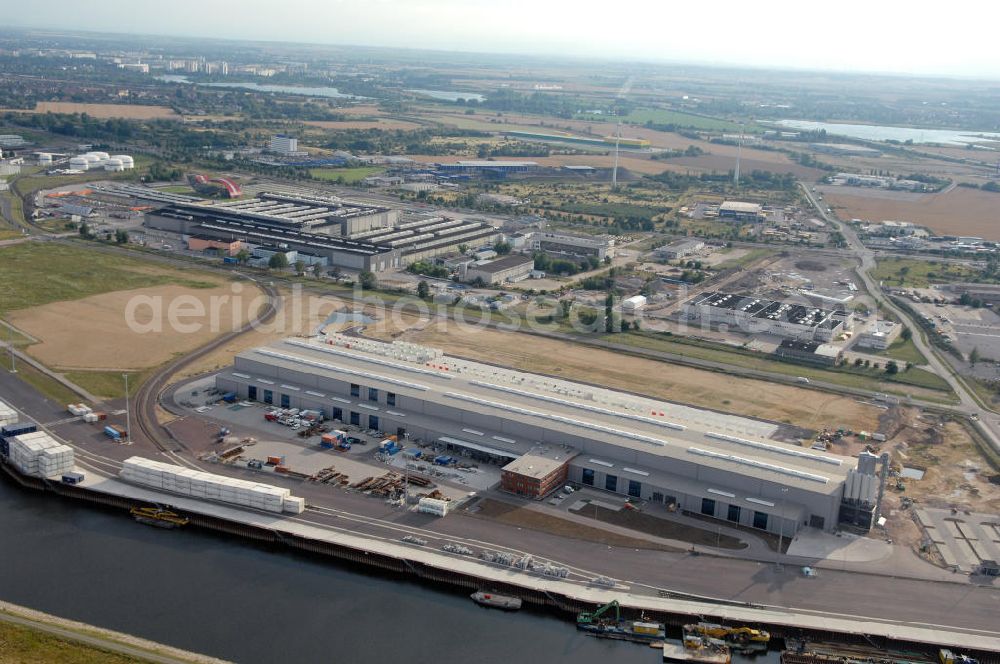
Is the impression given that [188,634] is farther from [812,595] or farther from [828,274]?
[828,274]

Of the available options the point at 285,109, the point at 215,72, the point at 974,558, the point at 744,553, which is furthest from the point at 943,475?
the point at 215,72

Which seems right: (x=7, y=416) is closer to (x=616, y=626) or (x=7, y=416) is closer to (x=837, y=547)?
(x=616, y=626)

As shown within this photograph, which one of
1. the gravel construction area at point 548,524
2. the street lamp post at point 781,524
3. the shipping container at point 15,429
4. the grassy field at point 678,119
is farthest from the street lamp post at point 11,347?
the grassy field at point 678,119

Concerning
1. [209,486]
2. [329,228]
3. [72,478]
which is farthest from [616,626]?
[329,228]

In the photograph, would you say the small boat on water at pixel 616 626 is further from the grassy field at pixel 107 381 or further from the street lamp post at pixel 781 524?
the grassy field at pixel 107 381

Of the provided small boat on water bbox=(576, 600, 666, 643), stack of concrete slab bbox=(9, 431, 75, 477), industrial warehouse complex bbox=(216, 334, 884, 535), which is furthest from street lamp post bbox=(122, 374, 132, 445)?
small boat on water bbox=(576, 600, 666, 643)
